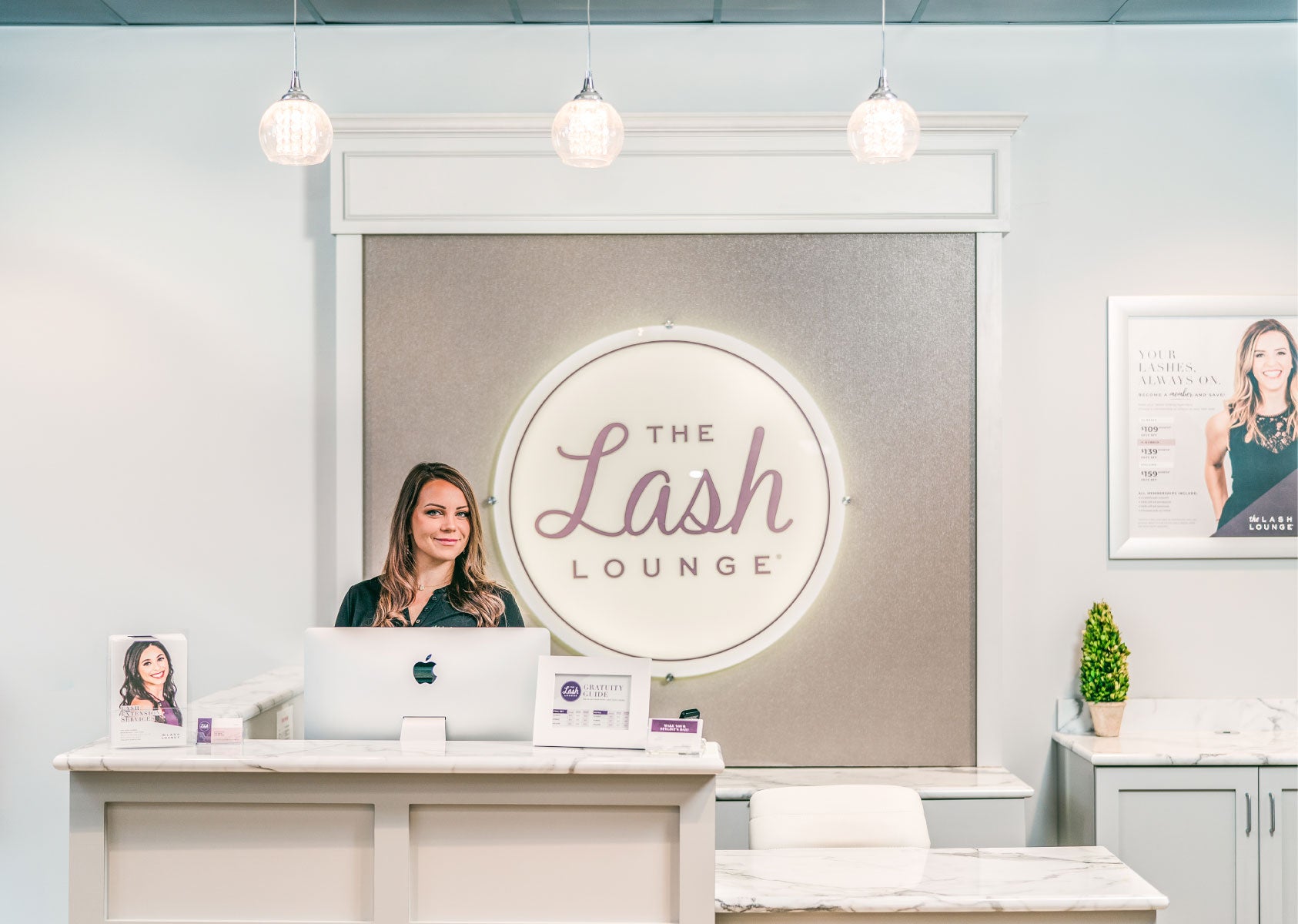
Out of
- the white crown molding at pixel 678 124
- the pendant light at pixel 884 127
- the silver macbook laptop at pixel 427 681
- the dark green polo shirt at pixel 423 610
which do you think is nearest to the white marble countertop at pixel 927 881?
the silver macbook laptop at pixel 427 681

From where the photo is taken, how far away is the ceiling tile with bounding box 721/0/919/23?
3.23 m

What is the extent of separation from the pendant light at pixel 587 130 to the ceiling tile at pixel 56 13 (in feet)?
6.63

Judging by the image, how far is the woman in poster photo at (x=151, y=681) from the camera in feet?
6.23

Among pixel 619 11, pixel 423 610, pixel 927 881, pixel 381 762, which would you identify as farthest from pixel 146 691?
pixel 619 11

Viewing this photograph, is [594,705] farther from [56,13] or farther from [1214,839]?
[56,13]

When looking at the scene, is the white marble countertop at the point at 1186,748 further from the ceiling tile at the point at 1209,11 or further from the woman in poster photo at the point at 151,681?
the woman in poster photo at the point at 151,681

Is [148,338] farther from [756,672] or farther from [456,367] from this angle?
[756,672]

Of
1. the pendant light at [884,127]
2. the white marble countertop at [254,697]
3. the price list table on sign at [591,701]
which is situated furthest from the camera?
the white marble countertop at [254,697]

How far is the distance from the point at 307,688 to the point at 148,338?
70.0 inches

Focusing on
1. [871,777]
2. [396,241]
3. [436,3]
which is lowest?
[871,777]

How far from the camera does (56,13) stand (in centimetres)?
330

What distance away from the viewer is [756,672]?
126 inches

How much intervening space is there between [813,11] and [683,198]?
2.50 feet

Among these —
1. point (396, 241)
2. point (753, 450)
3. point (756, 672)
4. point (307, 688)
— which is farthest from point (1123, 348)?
point (307, 688)
